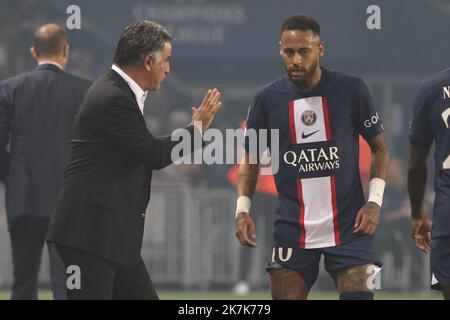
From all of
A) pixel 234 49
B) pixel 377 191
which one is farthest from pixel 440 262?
pixel 234 49

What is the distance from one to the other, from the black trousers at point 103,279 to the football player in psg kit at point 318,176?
78 cm

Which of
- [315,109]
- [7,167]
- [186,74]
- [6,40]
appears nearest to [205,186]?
[186,74]

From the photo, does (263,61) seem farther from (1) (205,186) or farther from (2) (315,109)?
(2) (315,109)

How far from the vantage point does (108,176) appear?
23.4 feet

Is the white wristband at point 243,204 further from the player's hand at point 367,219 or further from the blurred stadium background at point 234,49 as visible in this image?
the blurred stadium background at point 234,49

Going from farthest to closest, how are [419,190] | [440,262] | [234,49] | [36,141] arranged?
[234,49] → [36,141] → [419,190] → [440,262]

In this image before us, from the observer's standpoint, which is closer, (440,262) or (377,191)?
(440,262)

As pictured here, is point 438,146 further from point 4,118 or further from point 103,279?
point 4,118

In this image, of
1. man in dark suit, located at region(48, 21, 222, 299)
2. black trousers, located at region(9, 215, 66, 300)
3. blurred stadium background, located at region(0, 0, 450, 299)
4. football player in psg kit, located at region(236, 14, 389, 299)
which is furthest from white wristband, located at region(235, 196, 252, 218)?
blurred stadium background, located at region(0, 0, 450, 299)

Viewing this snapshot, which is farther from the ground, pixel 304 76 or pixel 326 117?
pixel 304 76

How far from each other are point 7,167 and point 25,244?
630 mm

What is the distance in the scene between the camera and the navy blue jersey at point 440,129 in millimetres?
7043

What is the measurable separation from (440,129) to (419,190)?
1.76 ft

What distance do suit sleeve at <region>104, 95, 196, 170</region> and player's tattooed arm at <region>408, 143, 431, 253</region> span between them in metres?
1.36
